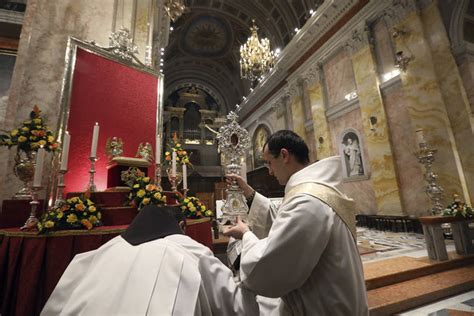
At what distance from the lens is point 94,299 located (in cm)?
84

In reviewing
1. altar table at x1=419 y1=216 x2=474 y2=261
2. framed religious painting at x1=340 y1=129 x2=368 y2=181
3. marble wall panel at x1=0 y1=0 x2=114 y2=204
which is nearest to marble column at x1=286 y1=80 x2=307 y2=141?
framed religious painting at x1=340 y1=129 x2=368 y2=181

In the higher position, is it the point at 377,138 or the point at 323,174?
the point at 377,138

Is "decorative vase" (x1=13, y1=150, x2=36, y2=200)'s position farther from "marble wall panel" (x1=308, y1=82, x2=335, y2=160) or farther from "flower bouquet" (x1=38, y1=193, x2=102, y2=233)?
"marble wall panel" (x1=308, y1=82, x2=335, y2=160)

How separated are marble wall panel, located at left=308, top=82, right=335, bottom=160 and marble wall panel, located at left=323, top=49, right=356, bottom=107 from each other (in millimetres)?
362

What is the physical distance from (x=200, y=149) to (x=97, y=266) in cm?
1931

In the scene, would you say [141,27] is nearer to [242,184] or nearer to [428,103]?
[242,184]

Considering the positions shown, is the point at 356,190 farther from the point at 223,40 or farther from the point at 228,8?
the point at 223,40

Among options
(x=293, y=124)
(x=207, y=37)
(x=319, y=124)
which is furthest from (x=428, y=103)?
(x=207, y=37)

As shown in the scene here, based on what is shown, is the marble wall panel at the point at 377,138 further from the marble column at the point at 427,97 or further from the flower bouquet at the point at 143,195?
the flower bouquet at the point at 143,195

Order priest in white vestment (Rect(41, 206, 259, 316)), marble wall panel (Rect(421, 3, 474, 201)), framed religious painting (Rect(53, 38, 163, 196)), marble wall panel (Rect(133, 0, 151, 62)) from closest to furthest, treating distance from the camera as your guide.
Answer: priest in white vestment (Rect(41, 206, 259, 316)) → framed religious painting (Rect(53, 38, 163, 196)) → marble wall panel (Rect(133, 0, 151, 62)) → marble wall panel (Rect(421, 3, 474, 201))

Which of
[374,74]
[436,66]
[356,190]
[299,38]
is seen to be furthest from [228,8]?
[356,190]

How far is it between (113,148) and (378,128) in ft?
24.1

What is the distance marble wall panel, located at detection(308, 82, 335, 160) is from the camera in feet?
30.4

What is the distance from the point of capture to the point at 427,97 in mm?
5867
